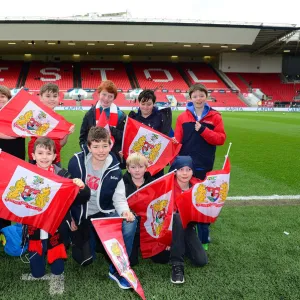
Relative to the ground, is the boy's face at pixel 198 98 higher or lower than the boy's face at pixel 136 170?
higher

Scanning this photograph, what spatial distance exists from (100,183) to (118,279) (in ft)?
2.59

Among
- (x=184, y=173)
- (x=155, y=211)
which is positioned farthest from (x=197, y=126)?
(x=155, y=211)

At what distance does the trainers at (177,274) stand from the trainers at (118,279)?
36 cm

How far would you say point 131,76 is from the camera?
121 feet

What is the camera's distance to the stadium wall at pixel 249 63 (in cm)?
3822

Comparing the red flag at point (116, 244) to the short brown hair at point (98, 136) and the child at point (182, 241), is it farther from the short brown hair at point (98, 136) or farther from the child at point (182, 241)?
the short brown hair at point (98, 136)

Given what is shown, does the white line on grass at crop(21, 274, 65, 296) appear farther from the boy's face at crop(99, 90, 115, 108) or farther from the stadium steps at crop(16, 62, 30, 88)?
the stadium steps at crop(16, 62, 30, 88)

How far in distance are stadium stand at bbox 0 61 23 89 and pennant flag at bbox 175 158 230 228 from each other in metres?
32.8

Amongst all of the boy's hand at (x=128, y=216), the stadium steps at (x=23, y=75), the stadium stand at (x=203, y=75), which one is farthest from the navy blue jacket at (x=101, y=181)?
the stadium stand at (x=203, y=75)

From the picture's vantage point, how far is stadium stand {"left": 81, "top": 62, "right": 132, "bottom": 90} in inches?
1359

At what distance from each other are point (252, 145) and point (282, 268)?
7.32 metres

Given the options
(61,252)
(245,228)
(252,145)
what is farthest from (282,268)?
(252,145)

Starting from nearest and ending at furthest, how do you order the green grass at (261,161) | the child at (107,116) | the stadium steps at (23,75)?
1. the child at (107,116)
2. the green grass at (261,161)
3. the stadium steps at (23,75)

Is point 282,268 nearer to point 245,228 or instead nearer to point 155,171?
point 245,228
